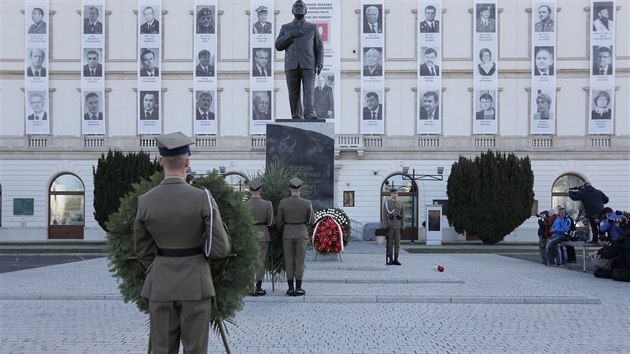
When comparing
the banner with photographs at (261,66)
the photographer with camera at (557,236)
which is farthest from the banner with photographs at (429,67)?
the photographer with camera at (557,236)

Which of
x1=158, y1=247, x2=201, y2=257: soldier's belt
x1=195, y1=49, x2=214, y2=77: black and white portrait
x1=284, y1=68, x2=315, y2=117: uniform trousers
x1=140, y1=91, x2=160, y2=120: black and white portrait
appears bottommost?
x1=158, y1=247, x2=201, y2=257: soldier's belt

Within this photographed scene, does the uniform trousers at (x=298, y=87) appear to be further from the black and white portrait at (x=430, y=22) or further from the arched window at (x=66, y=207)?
the arched window at (x=66, y=207)

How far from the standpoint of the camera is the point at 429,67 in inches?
1519

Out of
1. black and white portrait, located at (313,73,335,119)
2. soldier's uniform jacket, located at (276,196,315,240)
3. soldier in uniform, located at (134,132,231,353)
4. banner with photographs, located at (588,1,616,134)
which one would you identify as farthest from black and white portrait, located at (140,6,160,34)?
soldier in uniform, located at (134,132,231,353)

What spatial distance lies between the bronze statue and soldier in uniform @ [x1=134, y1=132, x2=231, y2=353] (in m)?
11.0

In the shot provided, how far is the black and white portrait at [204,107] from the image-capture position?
38781 mm

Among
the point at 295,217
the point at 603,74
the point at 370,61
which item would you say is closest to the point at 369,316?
the point at 295,217

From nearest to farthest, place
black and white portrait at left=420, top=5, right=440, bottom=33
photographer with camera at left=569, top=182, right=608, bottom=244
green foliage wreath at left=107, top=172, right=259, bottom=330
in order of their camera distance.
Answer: green foliage wreath at left=107, top=172, right=259, bottom=330
photographer with camera at left=569, top=182, right=608, bottom=244
black and white portrait at left=420, top=5, right=440, bottom=33

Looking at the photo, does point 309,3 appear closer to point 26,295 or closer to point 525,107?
point 525,107

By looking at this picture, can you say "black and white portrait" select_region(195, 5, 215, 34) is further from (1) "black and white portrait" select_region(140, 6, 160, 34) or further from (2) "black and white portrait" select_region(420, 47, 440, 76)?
(2) "black and white portrait" select_region(420, 47, 440, 76)

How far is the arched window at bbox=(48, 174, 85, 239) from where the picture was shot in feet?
129

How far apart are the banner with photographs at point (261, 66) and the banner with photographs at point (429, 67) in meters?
8.65

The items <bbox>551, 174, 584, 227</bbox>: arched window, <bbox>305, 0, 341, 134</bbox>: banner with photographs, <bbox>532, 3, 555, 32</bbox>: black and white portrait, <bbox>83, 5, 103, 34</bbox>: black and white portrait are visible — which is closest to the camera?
<bbox>305, 0, 341, 134</bbox>: banner with photographs

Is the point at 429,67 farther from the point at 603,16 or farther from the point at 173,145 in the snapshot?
the point at 173,145
